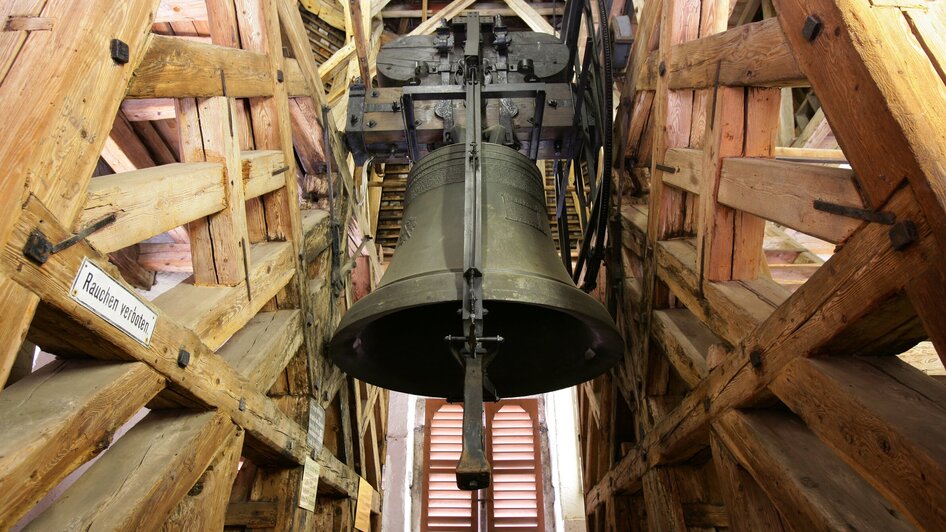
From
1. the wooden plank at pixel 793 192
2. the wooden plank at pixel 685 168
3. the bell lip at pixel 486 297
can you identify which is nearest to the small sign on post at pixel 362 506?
the bell lip at pixel 486 297

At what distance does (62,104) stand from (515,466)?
26.4 ft

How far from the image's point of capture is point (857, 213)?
1.53 m

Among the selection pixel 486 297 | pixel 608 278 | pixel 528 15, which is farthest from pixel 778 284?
pixel 528 15

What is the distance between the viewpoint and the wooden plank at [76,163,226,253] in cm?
172

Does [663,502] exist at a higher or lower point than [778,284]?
lower

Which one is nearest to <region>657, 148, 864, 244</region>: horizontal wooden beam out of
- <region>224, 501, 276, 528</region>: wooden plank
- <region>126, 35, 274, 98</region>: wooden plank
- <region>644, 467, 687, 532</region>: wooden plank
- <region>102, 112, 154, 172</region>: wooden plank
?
<region>644, 467, 687, 532</region>: wooden plank

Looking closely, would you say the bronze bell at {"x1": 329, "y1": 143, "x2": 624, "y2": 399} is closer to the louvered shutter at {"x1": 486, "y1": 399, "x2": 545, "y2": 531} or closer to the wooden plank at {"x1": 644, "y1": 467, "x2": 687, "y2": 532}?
the wooden plank at {"x1": 644, "y1": 467, "x2": 687, "y2": 532}

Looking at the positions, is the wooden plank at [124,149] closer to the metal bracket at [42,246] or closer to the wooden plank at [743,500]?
the metal bracket at [42,246]

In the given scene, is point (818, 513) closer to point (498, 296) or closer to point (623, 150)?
point (498, 296)

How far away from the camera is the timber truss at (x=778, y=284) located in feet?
4.55

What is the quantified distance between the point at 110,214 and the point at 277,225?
1464mm

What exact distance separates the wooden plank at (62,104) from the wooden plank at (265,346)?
1.29m

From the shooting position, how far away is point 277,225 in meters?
3.19

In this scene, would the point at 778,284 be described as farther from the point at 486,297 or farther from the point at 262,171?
the point at 262,171
